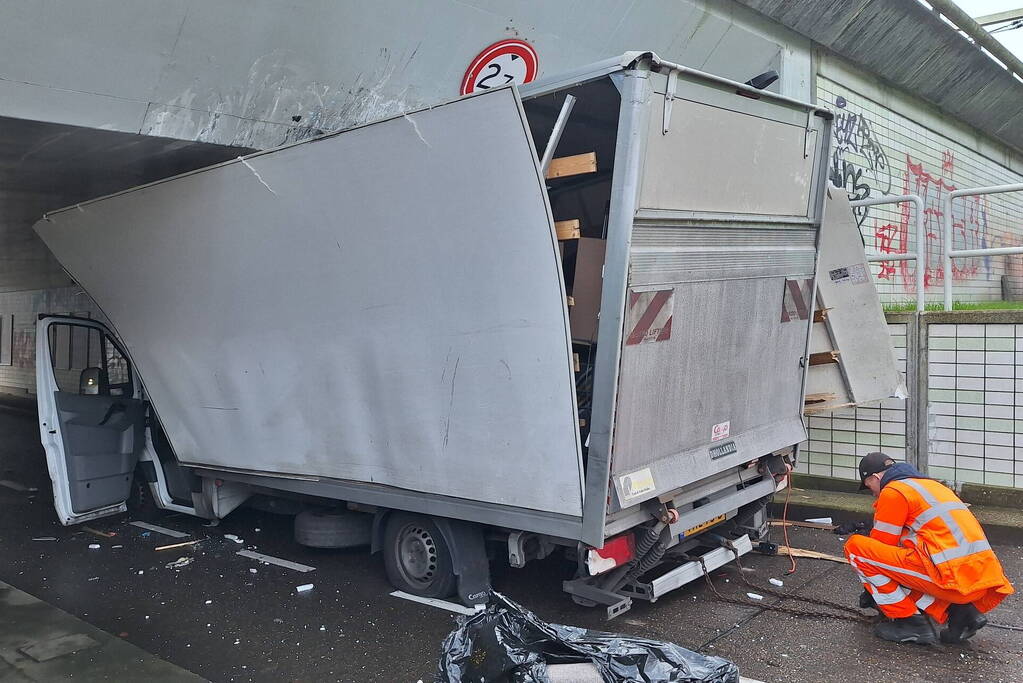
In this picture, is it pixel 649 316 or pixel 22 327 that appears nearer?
pixel 649 316

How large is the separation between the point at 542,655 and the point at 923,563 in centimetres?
229

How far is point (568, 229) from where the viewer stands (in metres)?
4.27

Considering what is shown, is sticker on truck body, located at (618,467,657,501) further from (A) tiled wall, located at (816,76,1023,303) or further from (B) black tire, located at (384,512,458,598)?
(A) tiled wall, located at (816,76,1023,303)

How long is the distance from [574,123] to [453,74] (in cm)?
267

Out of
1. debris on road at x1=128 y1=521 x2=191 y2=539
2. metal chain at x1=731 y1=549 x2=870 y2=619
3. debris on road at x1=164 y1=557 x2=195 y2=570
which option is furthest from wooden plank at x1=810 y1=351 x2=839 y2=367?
debris on road at x1=128 y1=521 x2=191 y2=539

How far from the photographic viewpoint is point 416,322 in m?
4.73

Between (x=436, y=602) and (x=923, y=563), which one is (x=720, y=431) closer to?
(x=923, y=563)

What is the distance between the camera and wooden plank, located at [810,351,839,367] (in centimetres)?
674

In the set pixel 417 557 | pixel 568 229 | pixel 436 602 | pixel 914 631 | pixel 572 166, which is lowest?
pixel 436 602

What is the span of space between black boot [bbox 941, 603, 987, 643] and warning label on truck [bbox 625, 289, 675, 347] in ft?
6.85

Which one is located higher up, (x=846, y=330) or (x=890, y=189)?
(x=890, y=189)

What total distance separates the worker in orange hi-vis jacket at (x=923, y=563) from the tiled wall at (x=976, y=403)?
2530 millimetres

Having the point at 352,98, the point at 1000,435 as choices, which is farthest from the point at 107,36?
the point at 1000,435

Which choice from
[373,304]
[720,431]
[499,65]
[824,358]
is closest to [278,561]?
[373,304]
